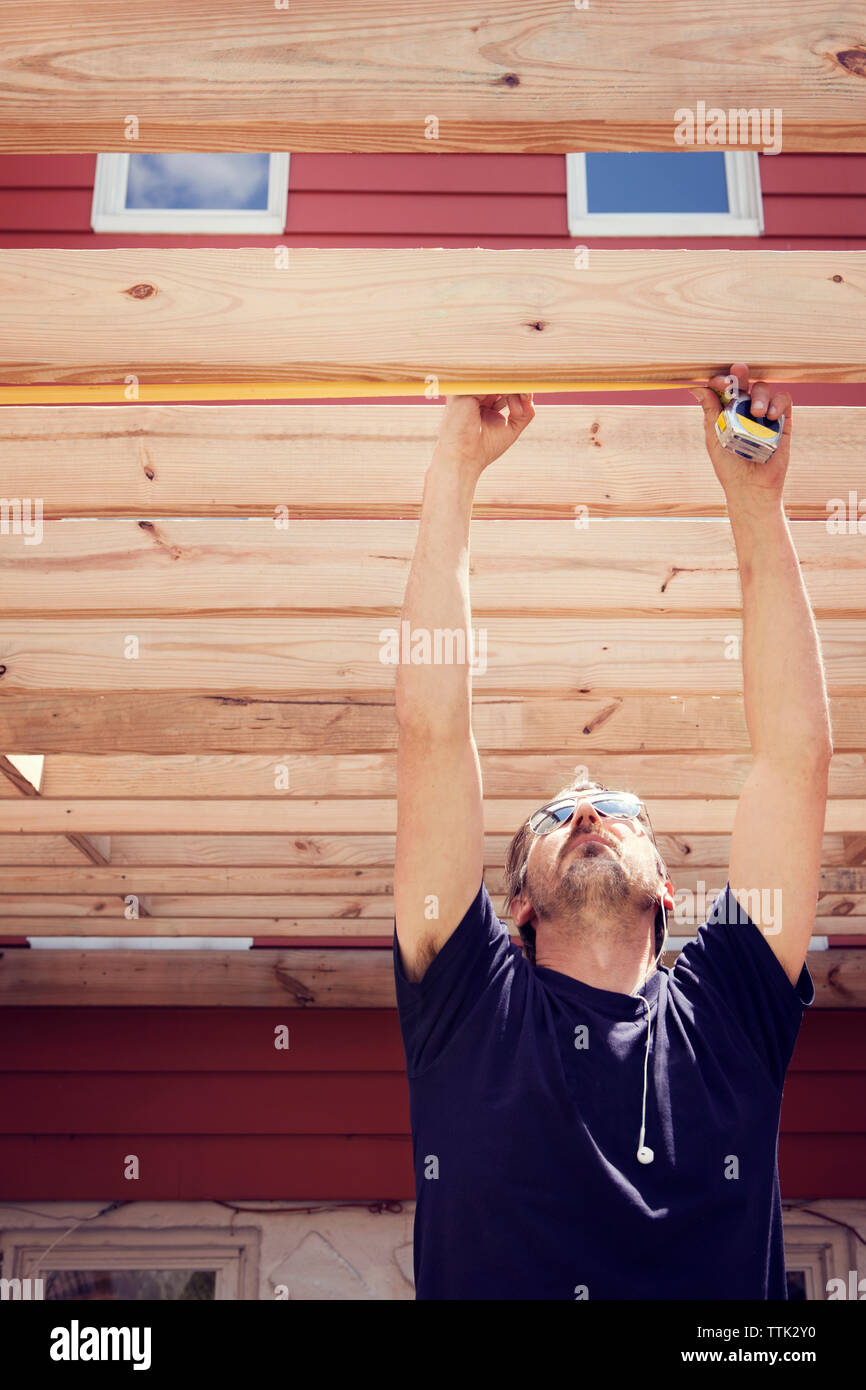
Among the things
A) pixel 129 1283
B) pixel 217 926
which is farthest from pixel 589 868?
pixel 129 1283

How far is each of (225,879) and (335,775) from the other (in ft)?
4.20

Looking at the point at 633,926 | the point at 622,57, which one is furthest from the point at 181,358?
the point at 633,926

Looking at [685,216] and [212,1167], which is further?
[212,1167]

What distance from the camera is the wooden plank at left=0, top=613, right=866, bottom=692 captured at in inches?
114

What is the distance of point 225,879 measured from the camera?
14.7 feet

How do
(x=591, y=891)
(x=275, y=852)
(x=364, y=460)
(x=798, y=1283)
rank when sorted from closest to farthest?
(x=591, y=891)
(x=364, y=460)
(x=275, y=852)
(x=798, y=1283)

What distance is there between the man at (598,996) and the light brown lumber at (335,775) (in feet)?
5.42

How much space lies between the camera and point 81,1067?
5.01 meters

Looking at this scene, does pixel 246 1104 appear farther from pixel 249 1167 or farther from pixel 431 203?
pixel 431 203

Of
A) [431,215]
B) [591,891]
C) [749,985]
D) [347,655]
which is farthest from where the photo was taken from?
[431,215]

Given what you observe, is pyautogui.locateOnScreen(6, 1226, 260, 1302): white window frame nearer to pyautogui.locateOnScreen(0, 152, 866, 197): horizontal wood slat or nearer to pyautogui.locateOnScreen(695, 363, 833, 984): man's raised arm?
pyautogui.locateOnScreen(695, 363, 833, 984): man's raised arm

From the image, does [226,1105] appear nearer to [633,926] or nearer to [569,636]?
[569,636]

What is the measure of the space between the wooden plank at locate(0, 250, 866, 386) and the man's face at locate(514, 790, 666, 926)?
77 centimetres
